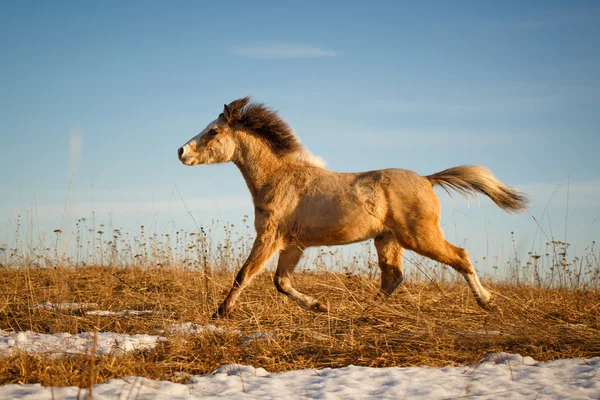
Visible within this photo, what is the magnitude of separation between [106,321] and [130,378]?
2373 mm

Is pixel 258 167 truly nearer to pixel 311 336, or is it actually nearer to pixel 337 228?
pixel 337 228

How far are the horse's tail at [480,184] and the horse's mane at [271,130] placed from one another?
5.32ft

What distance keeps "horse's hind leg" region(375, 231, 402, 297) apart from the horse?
0.04ft

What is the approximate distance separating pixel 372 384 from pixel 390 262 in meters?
3.51

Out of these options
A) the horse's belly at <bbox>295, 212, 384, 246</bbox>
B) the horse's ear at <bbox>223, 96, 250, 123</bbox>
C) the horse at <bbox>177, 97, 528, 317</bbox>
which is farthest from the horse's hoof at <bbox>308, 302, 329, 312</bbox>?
the horse's ear at <bbox>223, 96, 250, 123</bbox>

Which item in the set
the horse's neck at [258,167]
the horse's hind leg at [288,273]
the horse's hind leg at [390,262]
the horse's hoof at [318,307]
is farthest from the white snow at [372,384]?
the horse's neck at [258,167]

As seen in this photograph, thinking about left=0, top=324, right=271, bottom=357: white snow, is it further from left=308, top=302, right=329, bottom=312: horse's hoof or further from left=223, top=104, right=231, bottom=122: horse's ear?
left=223, top=104, right=231, bottom=122: horse's ear

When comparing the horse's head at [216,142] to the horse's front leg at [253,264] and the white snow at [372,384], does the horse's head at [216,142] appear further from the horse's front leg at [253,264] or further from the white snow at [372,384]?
the white snow at [372,384]

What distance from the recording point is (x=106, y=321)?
570cm

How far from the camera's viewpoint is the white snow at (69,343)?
4133 millimetres

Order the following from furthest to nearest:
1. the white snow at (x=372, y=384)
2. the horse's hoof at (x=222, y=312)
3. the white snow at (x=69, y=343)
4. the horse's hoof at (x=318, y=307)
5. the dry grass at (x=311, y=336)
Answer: the horse's hoof at (x=318, y=307), the horse's hoof at (x=222, y=312), the white snow at (x=69, y=343), the dry grass at (x=311, y=336), the white snow at (x=372, y=384)

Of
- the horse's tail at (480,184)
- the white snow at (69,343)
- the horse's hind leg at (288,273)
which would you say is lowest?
the white snow at (69,343)

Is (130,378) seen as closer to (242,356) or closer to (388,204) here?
(242,356)

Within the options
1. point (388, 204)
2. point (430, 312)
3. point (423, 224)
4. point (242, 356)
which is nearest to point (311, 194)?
point (388, 204)
